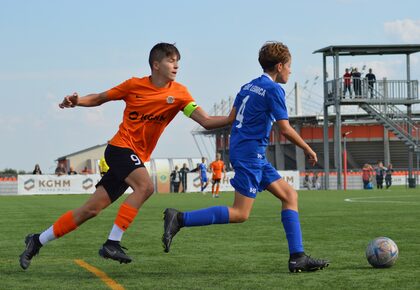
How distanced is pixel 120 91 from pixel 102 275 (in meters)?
1.74

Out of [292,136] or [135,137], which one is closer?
[292,136]

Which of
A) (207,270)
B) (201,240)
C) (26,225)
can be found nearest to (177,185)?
(26,225)

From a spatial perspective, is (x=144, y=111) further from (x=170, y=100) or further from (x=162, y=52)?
(x=162, y=52)

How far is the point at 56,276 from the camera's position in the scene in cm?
825

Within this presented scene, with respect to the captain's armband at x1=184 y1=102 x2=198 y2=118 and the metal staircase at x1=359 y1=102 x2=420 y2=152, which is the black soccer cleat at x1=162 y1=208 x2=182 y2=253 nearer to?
the captain's armband at x1=184 y1=102 x2=198 y2=118

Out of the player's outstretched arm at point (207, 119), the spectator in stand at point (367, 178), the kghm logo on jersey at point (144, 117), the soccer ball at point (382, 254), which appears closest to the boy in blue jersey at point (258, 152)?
the player's outstretched arm at point (207, 119)

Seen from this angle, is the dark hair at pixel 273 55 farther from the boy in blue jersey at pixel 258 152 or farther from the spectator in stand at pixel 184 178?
the spectator in stand at pixel 184 178

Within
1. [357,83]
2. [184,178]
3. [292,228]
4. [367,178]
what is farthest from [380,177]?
[292,228]

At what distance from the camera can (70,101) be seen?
8.66 meters

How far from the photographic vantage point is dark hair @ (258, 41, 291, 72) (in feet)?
27.3

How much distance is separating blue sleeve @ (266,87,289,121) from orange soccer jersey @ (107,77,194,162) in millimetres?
863

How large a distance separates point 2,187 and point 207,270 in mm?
42901

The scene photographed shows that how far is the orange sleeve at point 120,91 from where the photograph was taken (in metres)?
8.52

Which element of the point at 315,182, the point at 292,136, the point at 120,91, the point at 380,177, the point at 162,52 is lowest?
the point at 315,182
